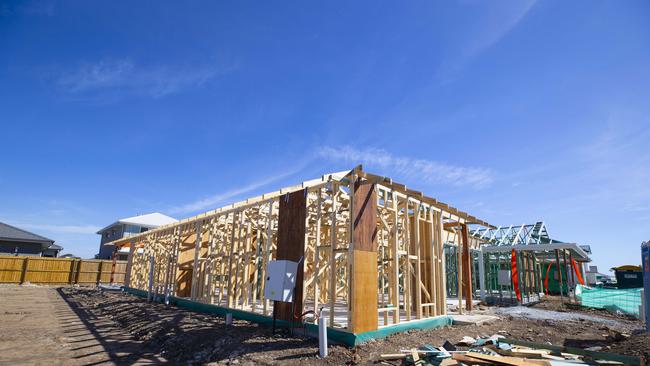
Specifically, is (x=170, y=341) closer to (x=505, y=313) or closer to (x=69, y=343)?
(x=69, y=343)

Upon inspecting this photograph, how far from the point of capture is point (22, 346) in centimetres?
826

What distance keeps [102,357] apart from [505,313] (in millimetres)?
13242

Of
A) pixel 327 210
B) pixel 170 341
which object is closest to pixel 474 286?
pixel 327 210

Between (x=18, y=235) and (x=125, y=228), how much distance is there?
9.43 metres

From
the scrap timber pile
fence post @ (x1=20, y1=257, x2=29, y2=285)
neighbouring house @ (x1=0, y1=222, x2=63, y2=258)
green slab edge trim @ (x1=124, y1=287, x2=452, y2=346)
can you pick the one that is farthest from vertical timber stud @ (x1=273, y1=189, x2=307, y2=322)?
neighbouring house @ (x1=0, y1=222, x2=63, y2=258)

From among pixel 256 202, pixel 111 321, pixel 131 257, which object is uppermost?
pixel 256 202

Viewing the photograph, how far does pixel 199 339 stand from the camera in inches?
336

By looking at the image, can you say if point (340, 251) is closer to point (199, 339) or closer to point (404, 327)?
point (404, 327)

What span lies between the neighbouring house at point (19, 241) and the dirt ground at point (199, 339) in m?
26.0

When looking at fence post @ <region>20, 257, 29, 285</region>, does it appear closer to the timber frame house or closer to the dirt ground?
the timber frame house

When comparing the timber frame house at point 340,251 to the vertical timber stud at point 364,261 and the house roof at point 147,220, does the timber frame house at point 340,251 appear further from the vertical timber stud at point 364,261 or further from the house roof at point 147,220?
the house roof at point 147,220

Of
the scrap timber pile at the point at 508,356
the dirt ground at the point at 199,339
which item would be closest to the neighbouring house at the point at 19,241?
the dirt ground at the point at 199,339

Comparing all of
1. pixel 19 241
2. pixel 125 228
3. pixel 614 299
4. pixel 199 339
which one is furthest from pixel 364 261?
pixel 125 228

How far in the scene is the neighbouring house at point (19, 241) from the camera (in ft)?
107
